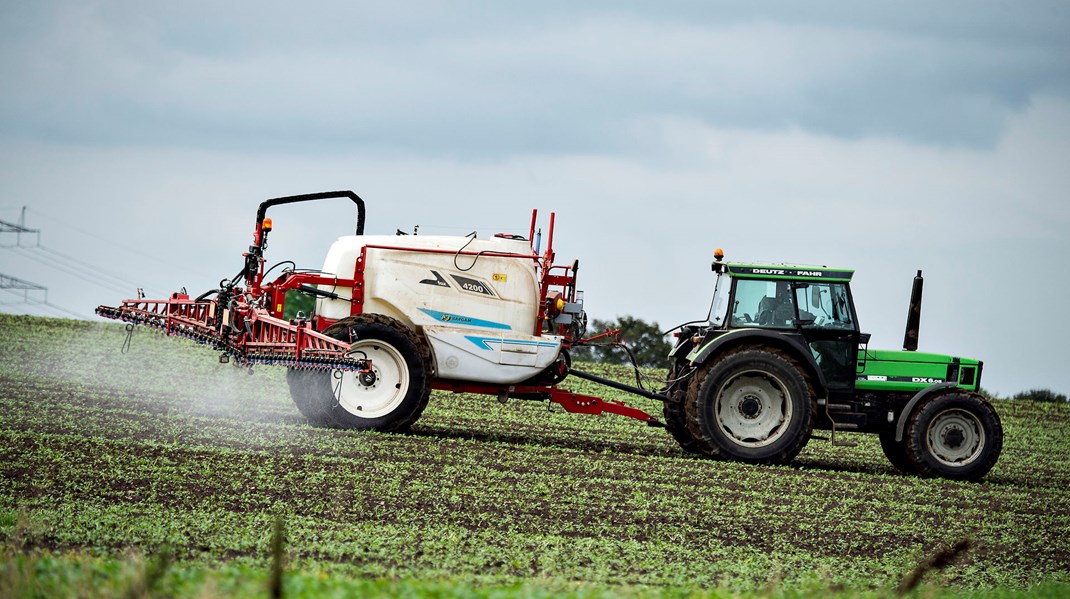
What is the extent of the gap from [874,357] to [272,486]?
766 centimetres

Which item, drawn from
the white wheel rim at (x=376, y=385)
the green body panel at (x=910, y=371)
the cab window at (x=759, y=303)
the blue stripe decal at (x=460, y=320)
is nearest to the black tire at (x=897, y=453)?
the green body panel at (x=910, y=371)

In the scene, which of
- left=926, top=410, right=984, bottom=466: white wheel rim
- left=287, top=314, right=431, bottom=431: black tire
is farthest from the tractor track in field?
left=926, top=410, right=984, bottom=466: white wheel rim

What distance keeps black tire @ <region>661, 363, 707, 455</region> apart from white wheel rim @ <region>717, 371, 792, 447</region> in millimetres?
439

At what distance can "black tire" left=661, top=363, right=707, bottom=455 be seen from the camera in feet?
45.6

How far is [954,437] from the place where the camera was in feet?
45.5

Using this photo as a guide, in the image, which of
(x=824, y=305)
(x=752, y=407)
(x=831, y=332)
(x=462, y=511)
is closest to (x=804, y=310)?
(x=824, y=305)

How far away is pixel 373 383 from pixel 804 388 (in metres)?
4.99

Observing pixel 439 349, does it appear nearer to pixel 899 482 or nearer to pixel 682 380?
pixel 682 380

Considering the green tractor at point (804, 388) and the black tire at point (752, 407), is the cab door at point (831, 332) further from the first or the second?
the black tire at point (752, 407)

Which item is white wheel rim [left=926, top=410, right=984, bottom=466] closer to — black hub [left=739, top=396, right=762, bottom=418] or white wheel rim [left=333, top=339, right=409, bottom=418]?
black hub [left=739, top=396, right=762, bottom=418]

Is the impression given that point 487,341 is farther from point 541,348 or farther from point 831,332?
point 831,332

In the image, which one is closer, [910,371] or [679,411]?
[679,411]

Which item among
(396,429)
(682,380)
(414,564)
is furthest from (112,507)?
(682,380)

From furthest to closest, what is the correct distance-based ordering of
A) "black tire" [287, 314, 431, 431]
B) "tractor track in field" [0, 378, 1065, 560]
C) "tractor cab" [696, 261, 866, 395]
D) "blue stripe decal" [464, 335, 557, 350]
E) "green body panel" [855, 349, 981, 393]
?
"blue stripe decal" [464, 335, 557, 350]
"green body panel" [855, 349, 981, 393]
"tractor cab" [696, 261, 866, 395]
"black tire" [287, 314, 431, 431]
"tractor track in field" [0, 378, 1065, 560]
